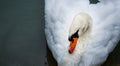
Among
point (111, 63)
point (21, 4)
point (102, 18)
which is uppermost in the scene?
point (102, 18)

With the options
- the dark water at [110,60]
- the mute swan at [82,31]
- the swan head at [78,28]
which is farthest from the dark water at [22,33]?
the swan head at [78,28]

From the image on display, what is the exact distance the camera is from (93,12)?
3.05m

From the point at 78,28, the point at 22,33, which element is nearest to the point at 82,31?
the point at 78,28

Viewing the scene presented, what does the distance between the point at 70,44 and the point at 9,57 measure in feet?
3.38

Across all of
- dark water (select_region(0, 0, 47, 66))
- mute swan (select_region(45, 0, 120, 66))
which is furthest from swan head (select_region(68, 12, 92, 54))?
dark water (select_region(0, 0, 47, 66))

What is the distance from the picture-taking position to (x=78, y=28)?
8.89 ft

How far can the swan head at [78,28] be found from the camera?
265 centimetres

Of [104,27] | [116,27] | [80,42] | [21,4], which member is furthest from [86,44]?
[21,4]

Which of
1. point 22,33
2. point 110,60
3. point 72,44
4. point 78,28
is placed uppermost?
point 78,28

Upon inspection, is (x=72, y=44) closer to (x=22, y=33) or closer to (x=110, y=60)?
(x=110, y=60)

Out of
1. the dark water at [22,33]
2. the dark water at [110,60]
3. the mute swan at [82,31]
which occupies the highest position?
the mute swan at [82,31]

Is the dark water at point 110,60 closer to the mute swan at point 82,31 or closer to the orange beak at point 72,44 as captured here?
the mute swan at point 82,31

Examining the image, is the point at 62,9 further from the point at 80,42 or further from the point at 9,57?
the point at 9,57

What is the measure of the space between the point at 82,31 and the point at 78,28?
0.52 feet
